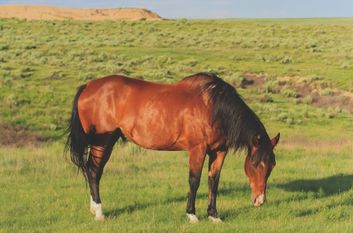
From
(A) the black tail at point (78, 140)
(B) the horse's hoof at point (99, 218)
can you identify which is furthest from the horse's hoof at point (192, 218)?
(A) the black tail at point (78, 140)

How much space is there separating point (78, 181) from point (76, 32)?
4868cm

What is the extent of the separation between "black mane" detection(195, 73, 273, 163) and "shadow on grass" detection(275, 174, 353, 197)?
8.99ft

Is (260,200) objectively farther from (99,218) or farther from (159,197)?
(99,218)

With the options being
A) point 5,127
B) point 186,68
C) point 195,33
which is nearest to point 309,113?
point 186,68

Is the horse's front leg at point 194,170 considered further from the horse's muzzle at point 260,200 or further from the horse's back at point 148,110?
the horse's muzzle at point 260,200

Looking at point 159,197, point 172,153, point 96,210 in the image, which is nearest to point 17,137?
point 172,153

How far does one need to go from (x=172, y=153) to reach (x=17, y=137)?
639cm

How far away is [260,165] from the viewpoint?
7.64 meters

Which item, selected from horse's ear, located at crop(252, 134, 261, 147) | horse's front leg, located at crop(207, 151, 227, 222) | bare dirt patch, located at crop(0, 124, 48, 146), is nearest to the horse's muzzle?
horse's front leg, located at crop(207, 151, 227, 222)

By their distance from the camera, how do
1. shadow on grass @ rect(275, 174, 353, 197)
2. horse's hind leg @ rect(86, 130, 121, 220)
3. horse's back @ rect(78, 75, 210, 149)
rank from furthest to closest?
shadow on grass @ rect(275, 174, 353, 197), horse's hind leg @ rect(86, 130, 121, 220), horse's back @ rect(78, 75, 210, 149)

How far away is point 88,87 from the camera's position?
8383mm

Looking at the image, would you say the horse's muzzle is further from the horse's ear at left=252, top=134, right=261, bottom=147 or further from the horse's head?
the horse's ear at left=252, top=134, right=261, bottom=147

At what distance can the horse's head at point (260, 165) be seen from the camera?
7582 mm

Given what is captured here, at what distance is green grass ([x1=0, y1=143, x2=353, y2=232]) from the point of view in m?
7.44
